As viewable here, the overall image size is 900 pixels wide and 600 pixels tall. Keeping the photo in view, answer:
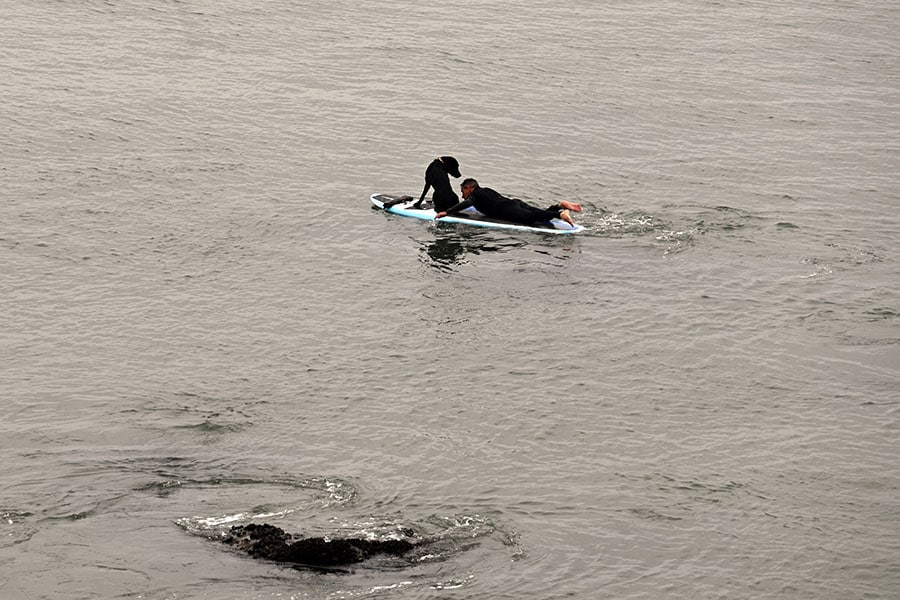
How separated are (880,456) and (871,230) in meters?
9.17

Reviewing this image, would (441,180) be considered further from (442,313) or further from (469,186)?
(442,313)

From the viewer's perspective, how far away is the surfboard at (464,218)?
23.6 metres

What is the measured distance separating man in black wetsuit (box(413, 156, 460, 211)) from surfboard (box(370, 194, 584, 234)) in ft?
0.91

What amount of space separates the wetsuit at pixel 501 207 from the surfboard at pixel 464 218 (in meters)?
0.11

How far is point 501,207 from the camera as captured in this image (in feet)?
78.7

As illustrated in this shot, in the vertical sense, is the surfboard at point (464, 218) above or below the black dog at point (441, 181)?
below

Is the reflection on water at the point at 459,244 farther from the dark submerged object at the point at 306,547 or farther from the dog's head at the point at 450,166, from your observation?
the dark submerged object at the point at 306,547

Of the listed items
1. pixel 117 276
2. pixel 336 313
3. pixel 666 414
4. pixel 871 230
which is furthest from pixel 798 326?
pixel 117 276

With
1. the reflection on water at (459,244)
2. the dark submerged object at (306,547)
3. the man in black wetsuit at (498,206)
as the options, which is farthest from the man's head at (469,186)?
the dark submerged object at (306,547)

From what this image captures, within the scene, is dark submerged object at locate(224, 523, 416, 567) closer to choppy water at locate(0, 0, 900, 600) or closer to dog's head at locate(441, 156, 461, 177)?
choppy water at locate(0, 0, 900, 600)

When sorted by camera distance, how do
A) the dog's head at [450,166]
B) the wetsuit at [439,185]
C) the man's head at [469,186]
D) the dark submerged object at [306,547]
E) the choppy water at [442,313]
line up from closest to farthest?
the dark submerged object at [306,547] < the choppy water at [442,313] < the man's head at [469,186] < the wetsuit at [439,185] < the dog's head at [450,166]

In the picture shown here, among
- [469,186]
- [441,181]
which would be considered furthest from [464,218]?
Result: [441,181]

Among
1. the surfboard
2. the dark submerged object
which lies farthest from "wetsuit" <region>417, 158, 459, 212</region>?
the dark submerged object

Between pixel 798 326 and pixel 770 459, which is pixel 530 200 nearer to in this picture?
pixel 798 326
